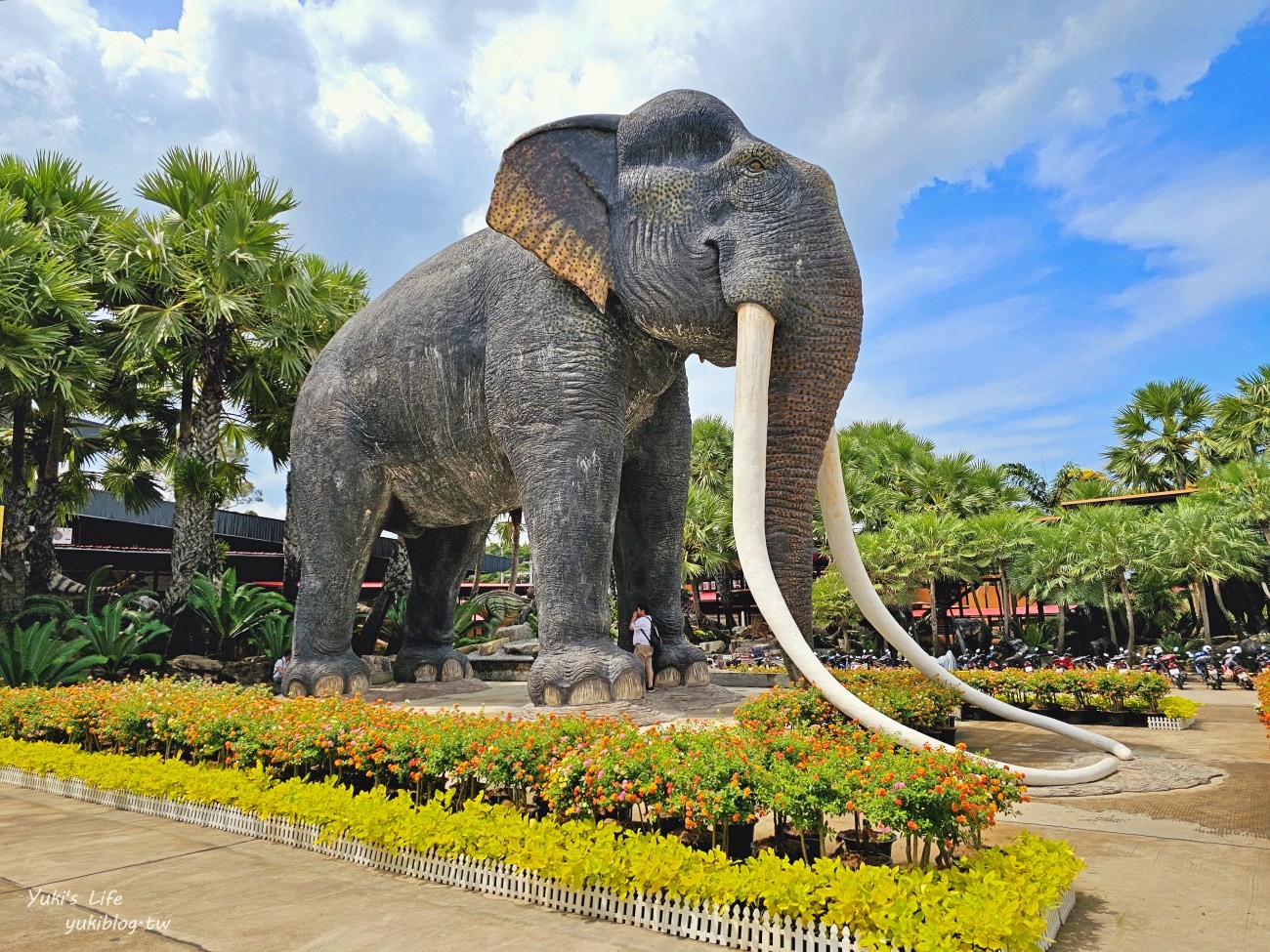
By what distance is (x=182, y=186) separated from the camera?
11.8 meters

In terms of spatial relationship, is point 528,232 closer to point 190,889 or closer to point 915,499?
point 190,889

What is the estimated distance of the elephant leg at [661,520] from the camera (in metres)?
6.09

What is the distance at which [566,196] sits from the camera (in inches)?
208

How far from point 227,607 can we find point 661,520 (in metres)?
7.91

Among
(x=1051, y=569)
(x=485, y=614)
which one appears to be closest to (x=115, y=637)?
(x=485, y=614)

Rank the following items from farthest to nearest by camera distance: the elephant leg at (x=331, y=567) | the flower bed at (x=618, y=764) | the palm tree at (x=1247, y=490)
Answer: the palm tree at (x=1247, y=490) → the elephant leg at (x=331, y=567) → the flower bed at (x=618, y=764)

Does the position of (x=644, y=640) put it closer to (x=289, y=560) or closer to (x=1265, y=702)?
(x=1265, y=702)

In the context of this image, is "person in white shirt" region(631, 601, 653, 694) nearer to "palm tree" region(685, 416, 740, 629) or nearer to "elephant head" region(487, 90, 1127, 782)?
"elephant head" region(487, 90, 1127, 782)

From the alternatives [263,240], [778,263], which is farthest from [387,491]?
[263,240]

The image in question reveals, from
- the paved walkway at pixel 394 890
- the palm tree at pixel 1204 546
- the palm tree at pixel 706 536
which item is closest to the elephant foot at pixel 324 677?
the paved walkway at pixel 394 890

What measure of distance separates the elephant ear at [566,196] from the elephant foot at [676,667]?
238 centimetres

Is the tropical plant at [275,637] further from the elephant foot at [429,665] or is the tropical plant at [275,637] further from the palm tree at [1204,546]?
the palm tree at [1204,546]

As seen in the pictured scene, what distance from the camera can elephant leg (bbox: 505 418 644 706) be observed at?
477cm

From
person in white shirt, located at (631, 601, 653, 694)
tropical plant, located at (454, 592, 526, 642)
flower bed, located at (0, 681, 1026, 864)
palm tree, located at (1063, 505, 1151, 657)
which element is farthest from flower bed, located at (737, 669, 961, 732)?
palm tree, located at (1063, 505, 1151, 657)
